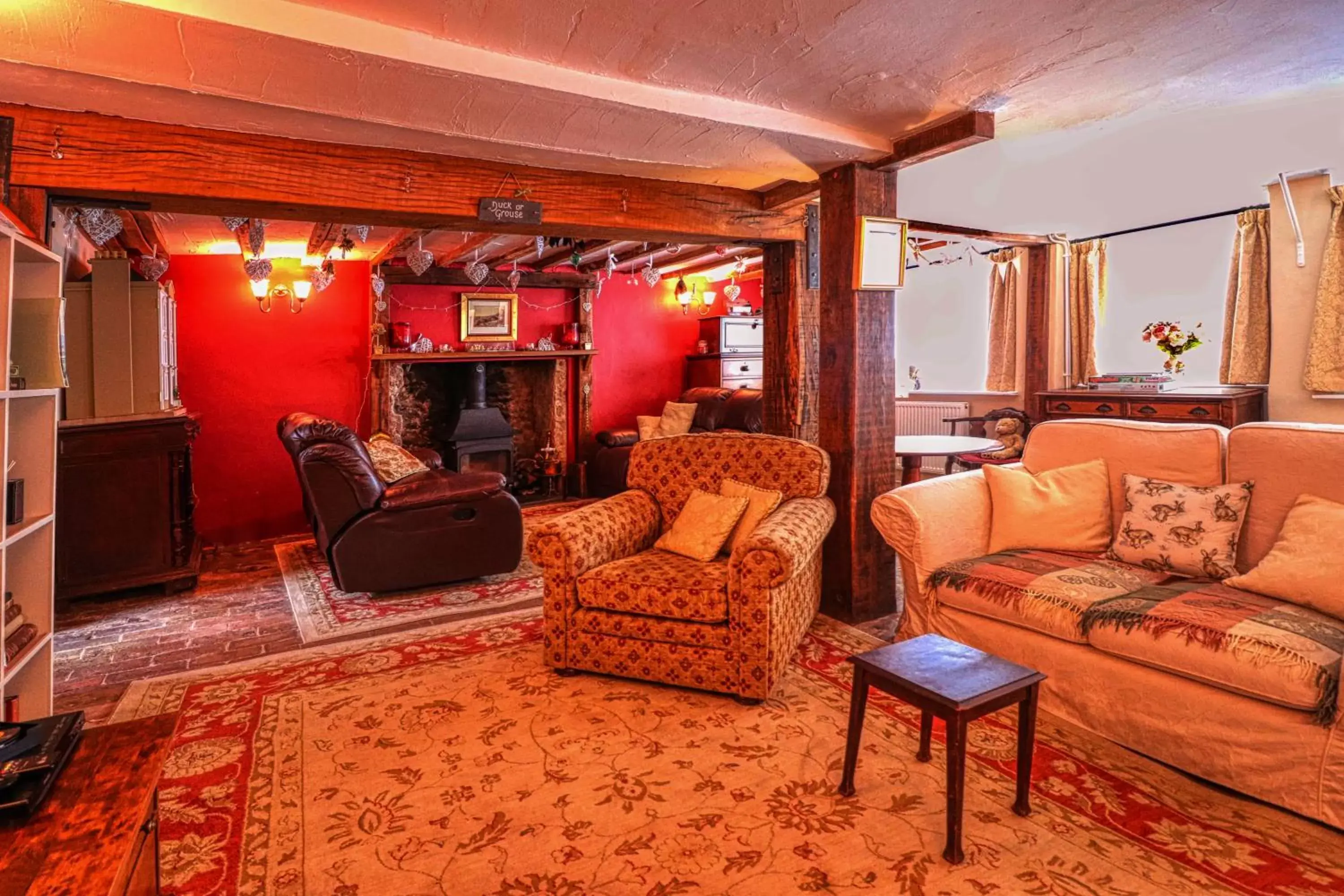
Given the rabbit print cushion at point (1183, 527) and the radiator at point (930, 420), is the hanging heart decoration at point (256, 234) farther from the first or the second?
the radiator at point (930, 420)

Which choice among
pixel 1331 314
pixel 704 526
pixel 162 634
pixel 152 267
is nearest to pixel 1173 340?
pixel 1331 314

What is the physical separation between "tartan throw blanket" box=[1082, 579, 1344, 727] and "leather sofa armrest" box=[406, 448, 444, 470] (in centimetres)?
434

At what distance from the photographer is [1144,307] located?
6.11m

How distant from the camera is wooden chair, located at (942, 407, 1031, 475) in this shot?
232 inches

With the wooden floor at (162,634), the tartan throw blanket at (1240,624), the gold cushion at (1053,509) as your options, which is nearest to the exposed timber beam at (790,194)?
the gold cushion at (1053,509)

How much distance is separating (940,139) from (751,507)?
171 cm

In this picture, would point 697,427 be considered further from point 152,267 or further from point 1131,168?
point 152,267

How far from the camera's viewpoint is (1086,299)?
6.36m

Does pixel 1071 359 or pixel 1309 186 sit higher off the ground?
pixel 1309 186

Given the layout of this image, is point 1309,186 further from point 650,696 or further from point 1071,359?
point 650,696

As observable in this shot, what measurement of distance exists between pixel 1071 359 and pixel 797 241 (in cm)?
380

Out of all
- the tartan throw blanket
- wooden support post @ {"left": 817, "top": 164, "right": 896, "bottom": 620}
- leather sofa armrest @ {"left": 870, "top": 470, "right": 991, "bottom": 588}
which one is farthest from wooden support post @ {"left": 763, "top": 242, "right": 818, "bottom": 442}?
the tartan throw blanket

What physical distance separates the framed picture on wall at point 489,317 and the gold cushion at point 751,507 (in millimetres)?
4202

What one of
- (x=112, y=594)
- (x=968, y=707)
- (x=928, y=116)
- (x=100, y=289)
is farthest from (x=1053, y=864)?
(x=100, y=289)
